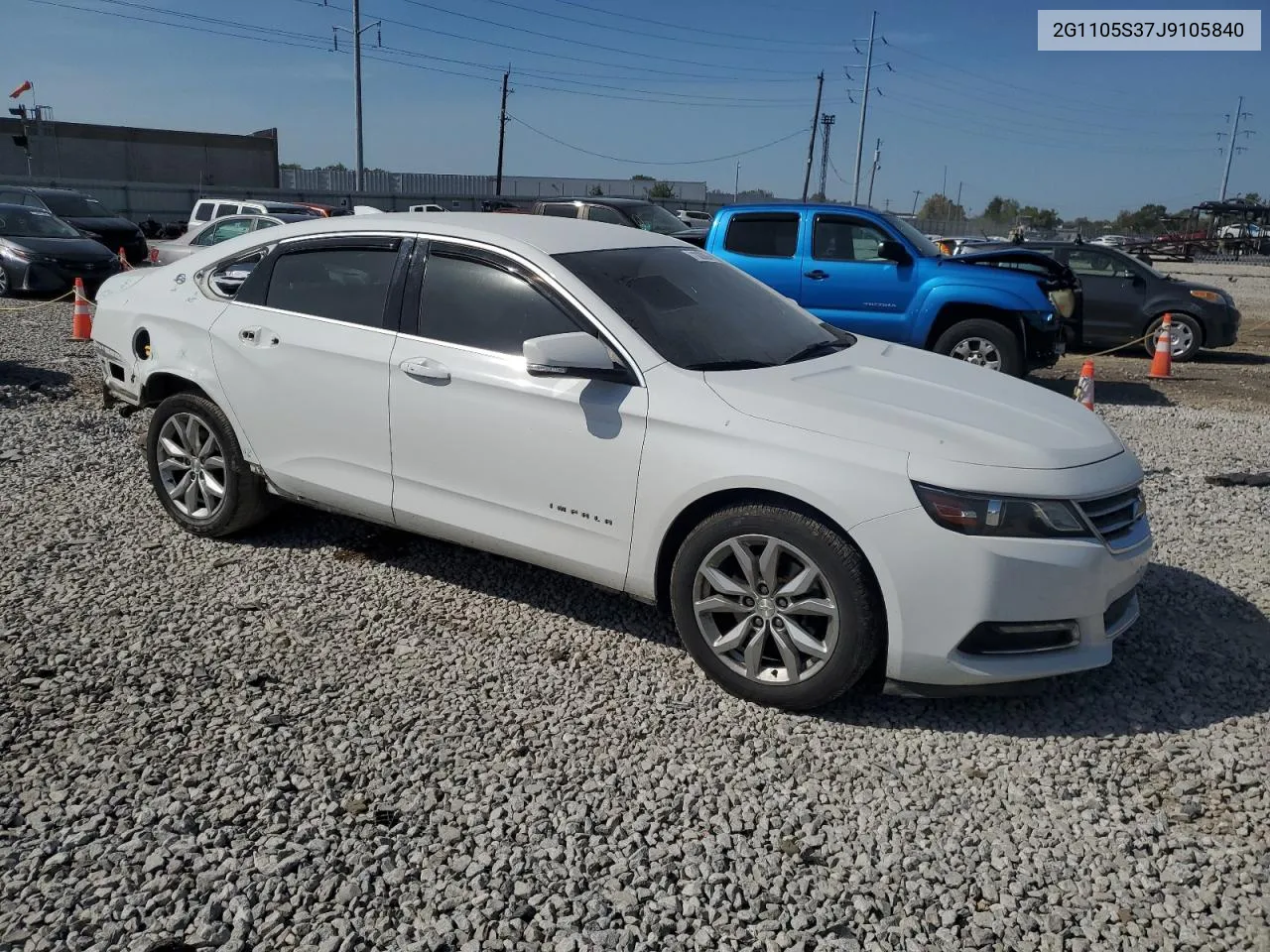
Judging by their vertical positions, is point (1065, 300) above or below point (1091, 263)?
below

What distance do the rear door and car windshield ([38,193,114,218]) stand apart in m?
16.6

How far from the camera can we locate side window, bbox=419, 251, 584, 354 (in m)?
4.12

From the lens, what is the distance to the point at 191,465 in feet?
16.9

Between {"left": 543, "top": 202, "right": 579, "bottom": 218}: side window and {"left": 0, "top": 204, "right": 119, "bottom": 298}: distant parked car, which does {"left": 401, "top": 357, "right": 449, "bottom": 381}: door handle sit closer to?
A: {"left": 0, "top": 204, "right": 119, "bottom": 298}: distant parked car

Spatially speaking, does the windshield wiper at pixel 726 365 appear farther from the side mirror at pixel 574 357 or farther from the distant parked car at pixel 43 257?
the distant parked car at pixel 43 257

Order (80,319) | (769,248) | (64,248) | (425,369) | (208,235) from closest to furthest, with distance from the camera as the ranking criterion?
(425,369)
(769,248)
(80,319)
(208,235)
(64,248)

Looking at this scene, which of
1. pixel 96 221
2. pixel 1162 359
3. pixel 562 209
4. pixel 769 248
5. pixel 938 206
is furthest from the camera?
pixel 938 206

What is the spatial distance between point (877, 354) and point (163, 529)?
12.3 ft

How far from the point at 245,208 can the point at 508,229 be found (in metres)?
18.9

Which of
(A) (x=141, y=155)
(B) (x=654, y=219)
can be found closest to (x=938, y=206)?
(A) (x=141, y=155)

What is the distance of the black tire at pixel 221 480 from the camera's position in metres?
4.94

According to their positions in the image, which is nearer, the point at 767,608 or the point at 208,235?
the point at 767,608

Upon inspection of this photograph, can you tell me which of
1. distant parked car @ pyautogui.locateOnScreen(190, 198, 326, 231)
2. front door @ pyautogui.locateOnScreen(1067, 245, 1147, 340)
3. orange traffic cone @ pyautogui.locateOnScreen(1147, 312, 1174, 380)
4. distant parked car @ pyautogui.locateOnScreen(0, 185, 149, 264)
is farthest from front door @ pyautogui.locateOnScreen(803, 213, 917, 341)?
distant parked car @ pyautogui.locateOnScreen(0, 185, 149, 264)

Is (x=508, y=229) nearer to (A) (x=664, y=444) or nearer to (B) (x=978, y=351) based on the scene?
Answer: (A) (x=664, y=444)
